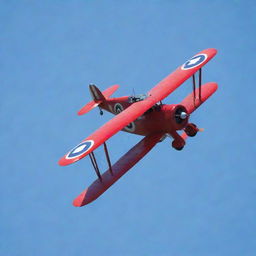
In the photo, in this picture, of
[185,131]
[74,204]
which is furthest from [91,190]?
[185,131]

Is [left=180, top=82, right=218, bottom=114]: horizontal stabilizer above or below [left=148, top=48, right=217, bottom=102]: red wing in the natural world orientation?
below

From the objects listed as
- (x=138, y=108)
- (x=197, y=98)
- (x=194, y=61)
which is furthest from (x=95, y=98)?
(x=138, y=108)

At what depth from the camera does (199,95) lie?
19.3m

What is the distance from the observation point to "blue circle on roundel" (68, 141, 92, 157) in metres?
15.7

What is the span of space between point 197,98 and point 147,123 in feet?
7.11

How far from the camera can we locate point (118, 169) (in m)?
17.5

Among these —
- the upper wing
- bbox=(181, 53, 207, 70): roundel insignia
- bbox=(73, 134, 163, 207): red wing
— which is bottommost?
bbox=(73, 134, 163, 207): red wing

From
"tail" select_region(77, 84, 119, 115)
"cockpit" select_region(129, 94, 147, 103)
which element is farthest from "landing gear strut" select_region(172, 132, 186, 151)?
"tail" select_region(77, 84, 119, 115)

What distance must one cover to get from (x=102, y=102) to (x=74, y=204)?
532cm

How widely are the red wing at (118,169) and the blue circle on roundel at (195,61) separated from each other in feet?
8.39

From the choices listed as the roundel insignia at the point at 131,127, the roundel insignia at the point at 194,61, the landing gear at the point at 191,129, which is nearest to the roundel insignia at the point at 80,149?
the roundel insignia at the point at 131,127

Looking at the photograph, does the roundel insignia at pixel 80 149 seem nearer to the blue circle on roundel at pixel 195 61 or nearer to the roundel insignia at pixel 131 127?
the roundel insignia at pixel 131 127

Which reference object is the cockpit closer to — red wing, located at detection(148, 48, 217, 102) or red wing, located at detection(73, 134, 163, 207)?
red wing, located at detection(148, 48, 217, 102)

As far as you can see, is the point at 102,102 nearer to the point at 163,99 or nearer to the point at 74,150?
the point at 163,99
